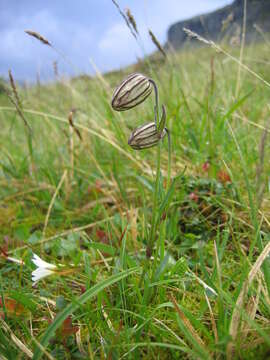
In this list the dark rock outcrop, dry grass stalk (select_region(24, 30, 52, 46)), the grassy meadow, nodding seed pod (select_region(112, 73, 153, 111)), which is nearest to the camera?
the grassy meadow

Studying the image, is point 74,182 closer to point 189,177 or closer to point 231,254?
point 189,177

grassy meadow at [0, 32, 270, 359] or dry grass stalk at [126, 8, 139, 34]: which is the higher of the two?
dry grass stalk at [126, 8, 139, 34]

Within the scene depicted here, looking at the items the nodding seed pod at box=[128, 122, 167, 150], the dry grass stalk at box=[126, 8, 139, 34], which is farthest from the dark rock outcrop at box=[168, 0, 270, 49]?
the nodding seed pod at box=[128, 122, 167, 150]

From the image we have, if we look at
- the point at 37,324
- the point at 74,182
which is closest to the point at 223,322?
the point at 37,324

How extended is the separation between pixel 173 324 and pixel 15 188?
5.21 ft

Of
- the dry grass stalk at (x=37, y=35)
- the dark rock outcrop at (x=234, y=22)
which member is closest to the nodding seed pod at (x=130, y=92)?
the dry grass stalk at (x=37, y=35)

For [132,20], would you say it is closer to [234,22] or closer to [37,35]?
[37,35]

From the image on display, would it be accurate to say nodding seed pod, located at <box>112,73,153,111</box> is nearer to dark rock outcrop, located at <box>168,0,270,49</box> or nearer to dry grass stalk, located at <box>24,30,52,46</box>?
dry grass stalk, located at <box>24,30,52,46</box>

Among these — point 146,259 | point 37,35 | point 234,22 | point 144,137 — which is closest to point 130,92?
point 144,137

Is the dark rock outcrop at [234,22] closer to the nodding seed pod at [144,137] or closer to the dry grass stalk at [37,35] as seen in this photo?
the dry grass stalk at [37,35]

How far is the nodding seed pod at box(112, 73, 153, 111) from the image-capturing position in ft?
3.49

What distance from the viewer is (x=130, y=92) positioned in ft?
3.49

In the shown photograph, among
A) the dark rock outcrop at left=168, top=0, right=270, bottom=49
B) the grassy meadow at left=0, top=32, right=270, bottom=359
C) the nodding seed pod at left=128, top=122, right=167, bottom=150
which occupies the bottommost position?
the grassy meadow at left=0, top=32, right=270, bottom=359

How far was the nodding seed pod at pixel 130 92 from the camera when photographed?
1063 millimetres
